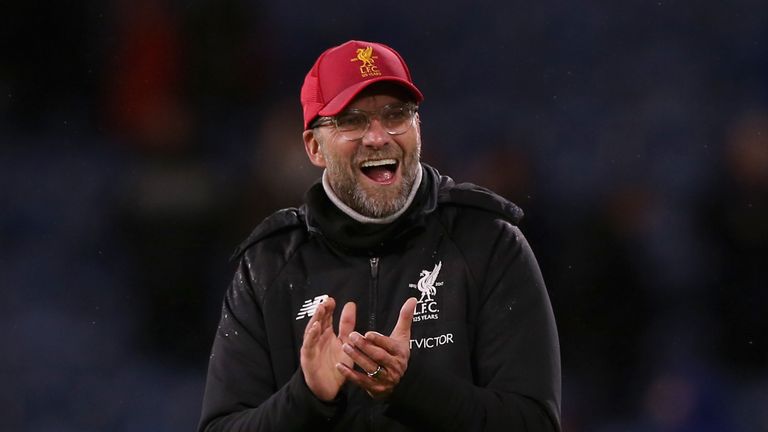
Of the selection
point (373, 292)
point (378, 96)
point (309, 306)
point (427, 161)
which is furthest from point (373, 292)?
point (427, 161)

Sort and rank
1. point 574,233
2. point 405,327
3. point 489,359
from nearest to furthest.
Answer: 1. point 405,327
2. point 489,359
3. point 574,233

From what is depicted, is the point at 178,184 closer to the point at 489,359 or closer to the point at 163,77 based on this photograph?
the point at 163,77

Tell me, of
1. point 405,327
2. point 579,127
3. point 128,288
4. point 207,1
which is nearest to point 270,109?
point 207,1

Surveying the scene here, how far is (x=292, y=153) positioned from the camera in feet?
12.7

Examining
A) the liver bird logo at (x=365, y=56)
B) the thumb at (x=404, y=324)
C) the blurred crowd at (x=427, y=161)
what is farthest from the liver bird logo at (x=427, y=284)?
the blurred crowd at (x=427, y=161)

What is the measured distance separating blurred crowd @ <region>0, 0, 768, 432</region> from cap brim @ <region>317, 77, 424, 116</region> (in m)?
1.79

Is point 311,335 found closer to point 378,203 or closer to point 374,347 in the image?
point 374,347

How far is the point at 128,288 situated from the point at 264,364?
1.90 m

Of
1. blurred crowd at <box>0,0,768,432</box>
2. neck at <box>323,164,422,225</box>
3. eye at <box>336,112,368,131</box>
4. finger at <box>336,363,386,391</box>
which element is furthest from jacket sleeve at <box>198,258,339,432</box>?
blurred crowd at <box>0,0,768,432</box>

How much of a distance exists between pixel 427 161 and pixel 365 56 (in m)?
1.87

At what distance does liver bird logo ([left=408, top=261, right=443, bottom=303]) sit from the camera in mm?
1916

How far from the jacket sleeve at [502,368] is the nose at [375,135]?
0.23 meters

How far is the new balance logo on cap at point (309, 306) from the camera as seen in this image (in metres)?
1.94

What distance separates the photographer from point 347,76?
1.96 metres
